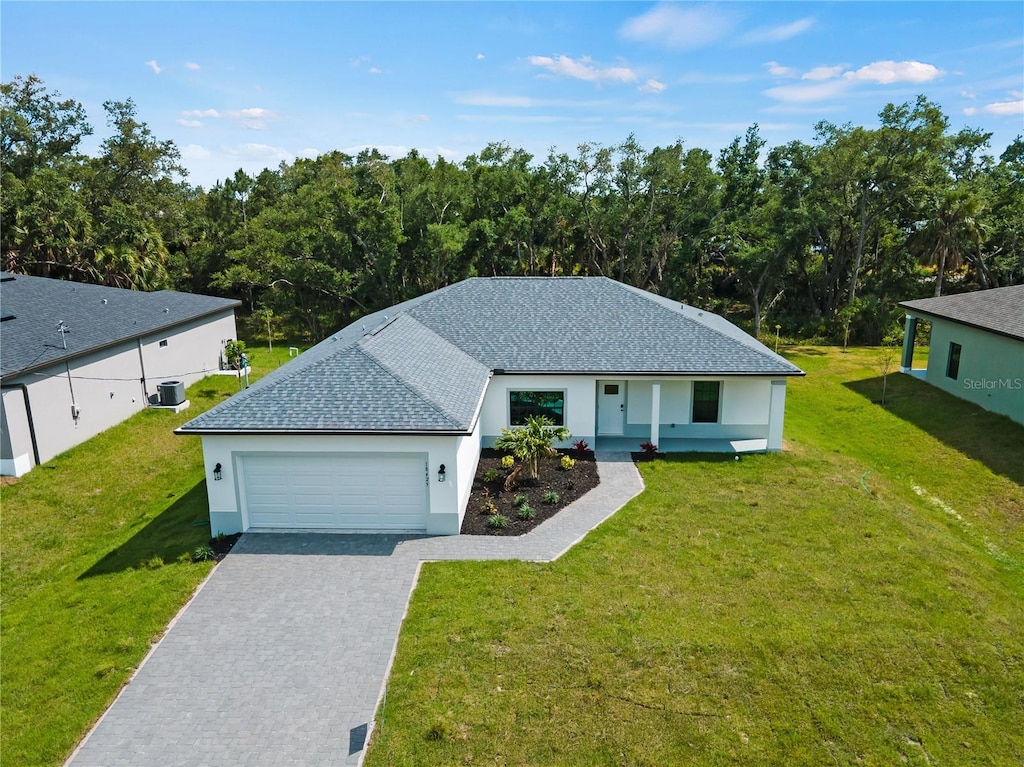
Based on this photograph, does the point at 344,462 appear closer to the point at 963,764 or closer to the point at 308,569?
the point at 308,569

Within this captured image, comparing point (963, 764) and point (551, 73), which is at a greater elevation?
point (551, 73)

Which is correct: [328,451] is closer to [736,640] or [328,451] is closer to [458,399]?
[458,399]

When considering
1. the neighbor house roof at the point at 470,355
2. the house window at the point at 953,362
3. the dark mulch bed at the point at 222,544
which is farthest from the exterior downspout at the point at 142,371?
the house window at the point at 953,362

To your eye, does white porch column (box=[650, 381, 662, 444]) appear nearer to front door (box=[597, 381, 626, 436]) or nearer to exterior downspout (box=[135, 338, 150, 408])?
front door (box=[597, 381, 626, 436])

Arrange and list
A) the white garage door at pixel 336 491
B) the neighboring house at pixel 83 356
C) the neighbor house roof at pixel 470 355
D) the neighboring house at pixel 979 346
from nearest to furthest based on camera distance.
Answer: the neighbor house roof at pixel 470 355
the white garage door at pixel 336 491
the neighboring house at pixel 83 356
the neighboring house at pixel 979 346

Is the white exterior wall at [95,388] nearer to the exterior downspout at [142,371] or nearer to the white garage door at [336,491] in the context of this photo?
the exterior downspout at [142,371]

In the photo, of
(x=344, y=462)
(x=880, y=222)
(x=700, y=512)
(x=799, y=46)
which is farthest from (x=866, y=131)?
(x=344, y=462)

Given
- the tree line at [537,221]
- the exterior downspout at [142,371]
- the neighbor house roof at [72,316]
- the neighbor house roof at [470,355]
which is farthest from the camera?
the tree line at [537,221]
